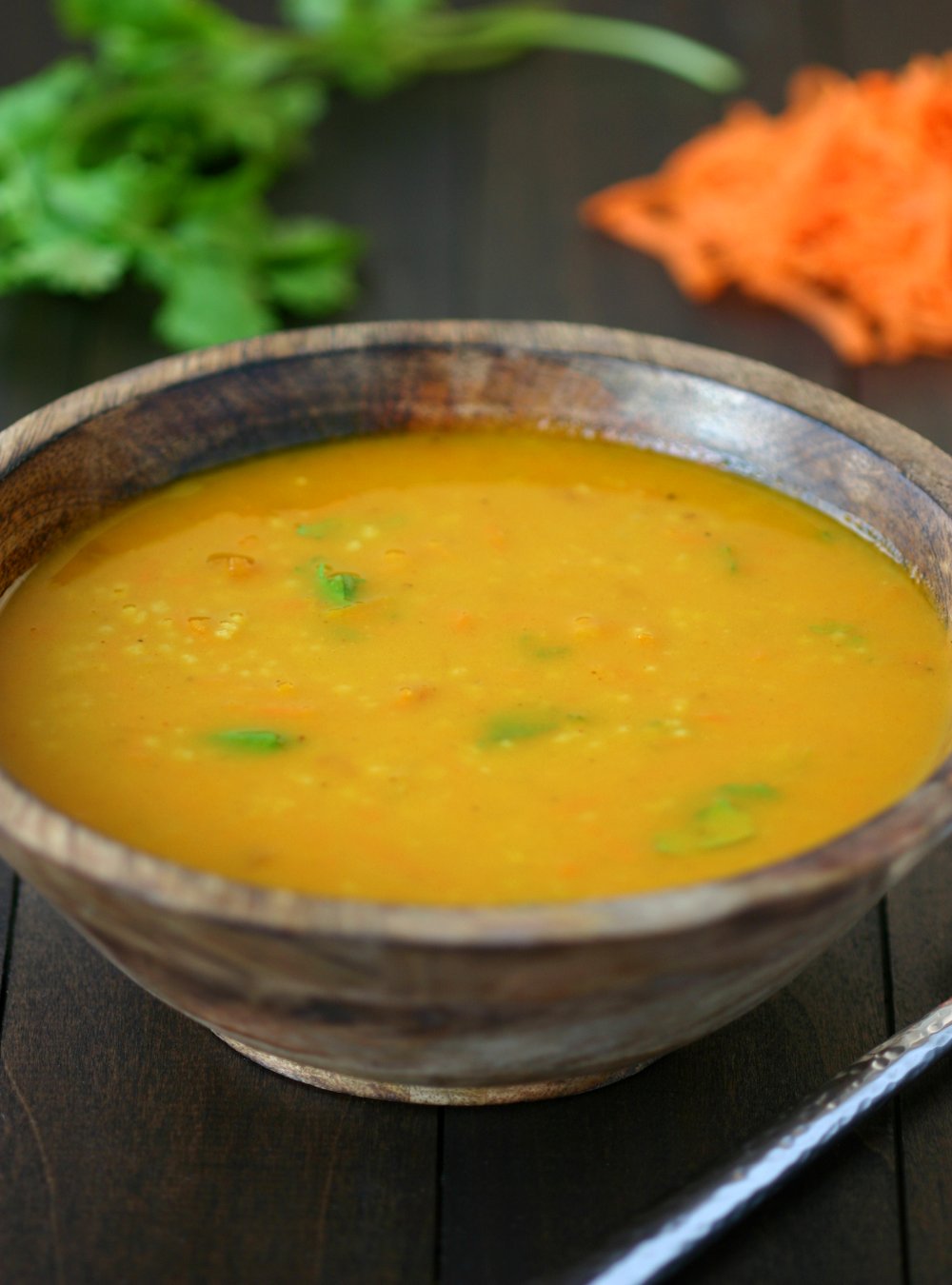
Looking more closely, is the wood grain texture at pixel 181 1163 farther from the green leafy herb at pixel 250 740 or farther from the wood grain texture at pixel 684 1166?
the green leafy herb at pixel 250 740

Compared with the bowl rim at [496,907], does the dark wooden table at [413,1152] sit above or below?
below

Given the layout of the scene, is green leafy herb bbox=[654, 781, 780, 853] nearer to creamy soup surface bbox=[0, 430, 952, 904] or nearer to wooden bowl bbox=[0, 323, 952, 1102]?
creamy soup surface bbox=[0, 430, 952, 904]

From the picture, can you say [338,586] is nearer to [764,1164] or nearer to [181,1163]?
[181,1163]

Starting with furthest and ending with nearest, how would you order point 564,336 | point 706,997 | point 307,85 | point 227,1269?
point 307,85
point 564,336
point 227,1269
point 706,997

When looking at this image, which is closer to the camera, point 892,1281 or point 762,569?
point 892,1281

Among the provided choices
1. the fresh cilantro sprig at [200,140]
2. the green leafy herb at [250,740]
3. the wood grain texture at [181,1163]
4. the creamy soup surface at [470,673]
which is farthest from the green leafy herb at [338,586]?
the fresh cilantro sprig at [200,140]

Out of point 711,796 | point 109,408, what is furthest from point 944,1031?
point 109,408

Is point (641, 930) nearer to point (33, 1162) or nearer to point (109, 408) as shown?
point (33, 1162)

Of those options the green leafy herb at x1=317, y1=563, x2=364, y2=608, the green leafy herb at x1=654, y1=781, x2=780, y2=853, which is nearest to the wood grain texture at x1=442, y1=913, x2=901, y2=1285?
the green leafy herb at x1=654, y1=781, x2=780, y2=853
